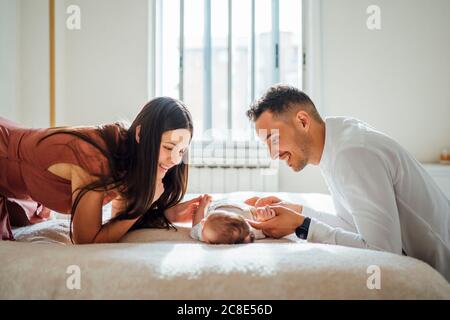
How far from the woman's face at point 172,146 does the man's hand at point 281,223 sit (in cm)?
34

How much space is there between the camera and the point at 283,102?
127 centimetres

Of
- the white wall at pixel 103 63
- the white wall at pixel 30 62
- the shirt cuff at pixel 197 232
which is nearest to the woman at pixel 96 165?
the shirt cuff at pixel 197 232

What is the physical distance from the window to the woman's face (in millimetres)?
1646

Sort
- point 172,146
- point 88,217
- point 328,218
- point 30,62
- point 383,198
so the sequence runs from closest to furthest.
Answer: point 383,198 < point 88,217 < point 172,146 < point 328,218 < point 30,62

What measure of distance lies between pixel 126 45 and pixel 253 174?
135 cm

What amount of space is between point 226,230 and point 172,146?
0.31m

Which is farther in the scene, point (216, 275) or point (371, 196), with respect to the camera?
point (371, 196)

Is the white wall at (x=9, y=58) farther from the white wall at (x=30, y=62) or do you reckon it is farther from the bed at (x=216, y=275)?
the bed at (x=216, y=275)

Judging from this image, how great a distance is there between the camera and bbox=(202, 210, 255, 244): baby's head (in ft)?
3.88

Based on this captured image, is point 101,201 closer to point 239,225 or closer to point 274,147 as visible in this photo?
point 239,225

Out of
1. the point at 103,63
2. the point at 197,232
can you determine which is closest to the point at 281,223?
the point at 197,232

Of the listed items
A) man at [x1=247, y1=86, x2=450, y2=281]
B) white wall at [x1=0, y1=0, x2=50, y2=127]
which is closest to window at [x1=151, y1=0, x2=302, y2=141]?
white wall at [x1=0, y1=0, x2=50, y2=127]

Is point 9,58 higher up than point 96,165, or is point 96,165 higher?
point 9,58

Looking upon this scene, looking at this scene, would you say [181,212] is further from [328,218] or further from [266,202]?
[328,218]
